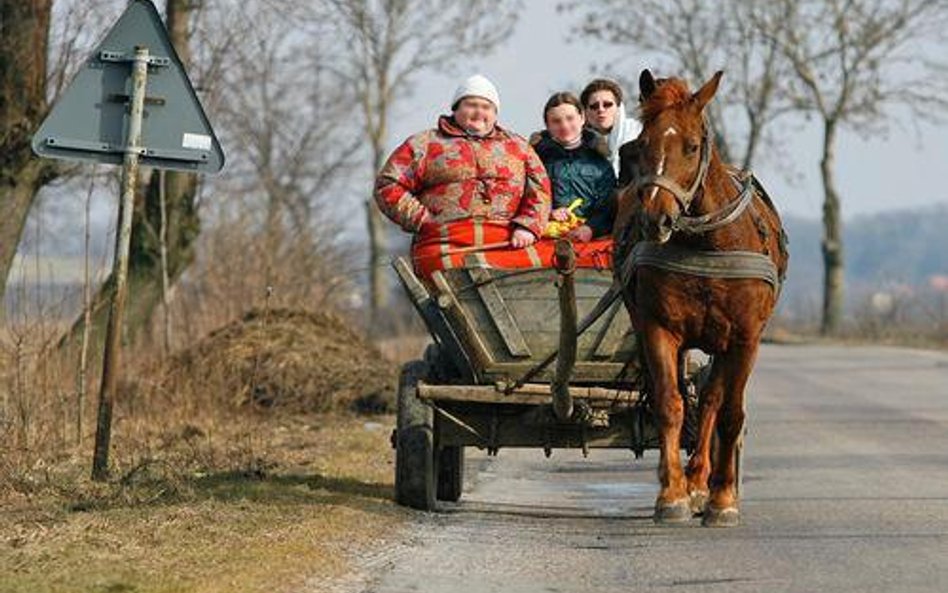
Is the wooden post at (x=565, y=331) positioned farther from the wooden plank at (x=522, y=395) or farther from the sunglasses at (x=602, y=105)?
the sunglasses at (x=602, y=105)

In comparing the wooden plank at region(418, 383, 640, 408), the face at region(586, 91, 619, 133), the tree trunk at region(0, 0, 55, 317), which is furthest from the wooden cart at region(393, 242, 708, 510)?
the tree trunk at region(0, 0, 55, 317)

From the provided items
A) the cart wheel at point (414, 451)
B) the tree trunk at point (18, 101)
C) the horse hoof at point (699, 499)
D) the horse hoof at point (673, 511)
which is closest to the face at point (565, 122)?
the cart wheel at point (414, 451)

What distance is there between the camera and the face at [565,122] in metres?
11.7

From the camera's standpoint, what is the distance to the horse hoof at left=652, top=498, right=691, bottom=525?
10164 mm

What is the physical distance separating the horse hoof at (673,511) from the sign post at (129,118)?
3.33 m

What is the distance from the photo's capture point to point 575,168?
1179 centimetres

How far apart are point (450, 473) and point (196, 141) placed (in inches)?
94.0

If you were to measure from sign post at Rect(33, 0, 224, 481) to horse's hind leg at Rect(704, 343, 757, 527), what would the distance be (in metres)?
3.22

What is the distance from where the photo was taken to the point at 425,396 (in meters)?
10.9

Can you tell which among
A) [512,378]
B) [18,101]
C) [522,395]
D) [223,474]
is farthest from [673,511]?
[18,101]

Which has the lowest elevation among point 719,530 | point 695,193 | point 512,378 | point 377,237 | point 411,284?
point 719,530

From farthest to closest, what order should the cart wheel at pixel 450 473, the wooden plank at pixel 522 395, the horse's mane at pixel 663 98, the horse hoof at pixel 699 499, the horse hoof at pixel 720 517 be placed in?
the cart wheel at pixel 450 473 → the wooden plank at pixel 522 395 → the horse hoof at pixel 699 499 → the horse hoof at pixel 720 517 → the horse's mane at pixel 663 98

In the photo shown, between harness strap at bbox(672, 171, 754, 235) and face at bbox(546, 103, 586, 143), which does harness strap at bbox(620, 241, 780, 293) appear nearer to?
harness strap at bbox(672, 171, 754, 235)

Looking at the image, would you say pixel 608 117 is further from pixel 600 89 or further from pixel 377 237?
pixel 377 237
